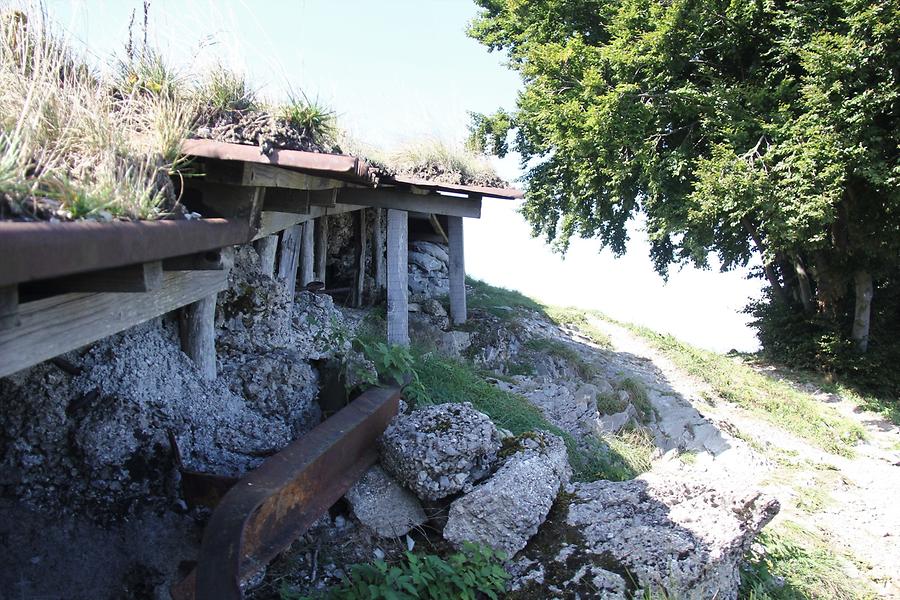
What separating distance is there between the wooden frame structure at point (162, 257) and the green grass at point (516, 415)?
5.84ft

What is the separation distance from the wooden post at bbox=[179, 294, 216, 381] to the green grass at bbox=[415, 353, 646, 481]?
226cm

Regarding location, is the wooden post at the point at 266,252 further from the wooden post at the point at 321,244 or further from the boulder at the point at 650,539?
the wooden post at the point at 321,244

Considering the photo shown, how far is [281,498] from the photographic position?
348 centimetres

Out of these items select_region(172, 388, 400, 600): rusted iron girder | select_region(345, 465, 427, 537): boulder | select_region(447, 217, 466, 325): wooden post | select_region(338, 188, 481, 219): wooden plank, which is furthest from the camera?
select_region(447, 217, 466, 325): wooden post

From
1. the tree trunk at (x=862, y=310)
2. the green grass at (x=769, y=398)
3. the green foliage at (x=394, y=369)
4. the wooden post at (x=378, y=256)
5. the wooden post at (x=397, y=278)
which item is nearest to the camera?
the green foliage at (x=394, y=369)

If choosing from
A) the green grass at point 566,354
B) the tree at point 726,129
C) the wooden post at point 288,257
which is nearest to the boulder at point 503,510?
the wooden post at point 288,257

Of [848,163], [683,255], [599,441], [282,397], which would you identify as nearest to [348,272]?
[599,441]

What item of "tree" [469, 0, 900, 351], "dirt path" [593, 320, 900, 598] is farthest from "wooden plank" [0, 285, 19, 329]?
"tree" [469, 0, 900, 351]

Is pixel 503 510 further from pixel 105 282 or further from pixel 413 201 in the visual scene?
pixel 413 201

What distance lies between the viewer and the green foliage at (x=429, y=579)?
3.56 metres

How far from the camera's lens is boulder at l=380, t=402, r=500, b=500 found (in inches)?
168

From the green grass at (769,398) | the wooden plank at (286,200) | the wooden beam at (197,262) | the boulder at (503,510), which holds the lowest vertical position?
the green grass at (769,398)

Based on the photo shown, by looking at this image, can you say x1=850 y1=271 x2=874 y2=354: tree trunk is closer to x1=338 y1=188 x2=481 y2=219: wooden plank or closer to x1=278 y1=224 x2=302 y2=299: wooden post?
x1=338 y1=188 x2=481 y2=219: wooden plank

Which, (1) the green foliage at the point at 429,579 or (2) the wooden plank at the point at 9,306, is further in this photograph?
(1) the green foliage at the point at 429,579
